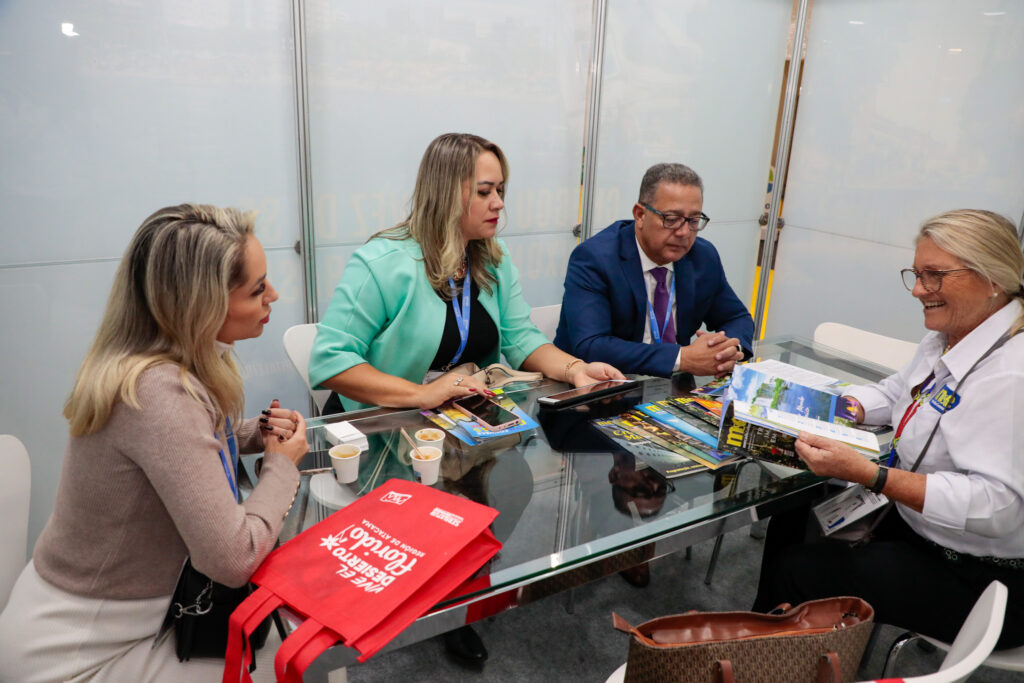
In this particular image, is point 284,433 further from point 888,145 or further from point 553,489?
point 888,145

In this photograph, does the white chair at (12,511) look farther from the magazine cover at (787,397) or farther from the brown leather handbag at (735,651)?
the magazine cover at (787,397)

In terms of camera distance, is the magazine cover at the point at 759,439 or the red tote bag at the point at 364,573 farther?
the magazine cover at the point at 759,439

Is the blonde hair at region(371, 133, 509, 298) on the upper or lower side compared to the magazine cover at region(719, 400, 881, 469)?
upper

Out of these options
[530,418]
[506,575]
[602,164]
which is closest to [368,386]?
[530,418]

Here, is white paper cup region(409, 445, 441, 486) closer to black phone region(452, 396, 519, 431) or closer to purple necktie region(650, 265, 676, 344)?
black phone region(452, 396, 519, 431)

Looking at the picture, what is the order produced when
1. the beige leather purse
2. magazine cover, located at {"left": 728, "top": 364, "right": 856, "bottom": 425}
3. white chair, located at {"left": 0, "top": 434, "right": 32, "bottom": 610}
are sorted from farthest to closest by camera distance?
the beige leather purse
magazine cover, located at {"left": 728, "top": 364, "right": 856, "bottom": 425}
white chair, located at {"left": 0, "top": 434, "right": 32, "bottom": 610}

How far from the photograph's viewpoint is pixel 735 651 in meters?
1.26

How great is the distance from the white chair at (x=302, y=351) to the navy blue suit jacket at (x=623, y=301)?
1008mm

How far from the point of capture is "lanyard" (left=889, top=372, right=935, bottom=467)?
1912mm

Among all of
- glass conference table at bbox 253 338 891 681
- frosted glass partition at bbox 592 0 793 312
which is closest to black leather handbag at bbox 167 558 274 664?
glass conference table at bbox 253 338 891 681

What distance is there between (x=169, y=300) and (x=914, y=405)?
75.4 inches

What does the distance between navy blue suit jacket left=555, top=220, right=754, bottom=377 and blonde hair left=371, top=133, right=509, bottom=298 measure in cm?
58

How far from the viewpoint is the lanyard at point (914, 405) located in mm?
1912

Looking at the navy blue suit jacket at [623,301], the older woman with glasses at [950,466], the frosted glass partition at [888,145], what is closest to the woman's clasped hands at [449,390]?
the navy blue suit jacket at [623,301]
